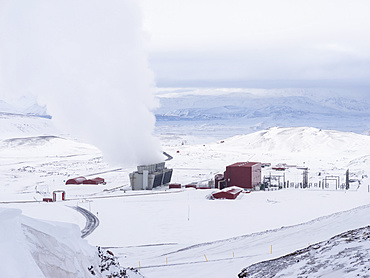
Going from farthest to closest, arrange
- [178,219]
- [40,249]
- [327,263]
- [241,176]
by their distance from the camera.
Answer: [241,176], [178,219], [327,263], [40,249]

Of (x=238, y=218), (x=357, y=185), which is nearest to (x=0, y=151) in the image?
(x=357, y=185)

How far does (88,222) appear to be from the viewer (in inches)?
1412

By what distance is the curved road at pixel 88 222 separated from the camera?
32.2 m

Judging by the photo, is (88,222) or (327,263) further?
(88,222)

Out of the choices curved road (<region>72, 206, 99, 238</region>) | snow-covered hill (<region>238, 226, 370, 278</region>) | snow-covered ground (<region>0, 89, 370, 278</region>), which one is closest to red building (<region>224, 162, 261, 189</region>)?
snow-covered ground (<region>0, 89, 370, 278</region>)

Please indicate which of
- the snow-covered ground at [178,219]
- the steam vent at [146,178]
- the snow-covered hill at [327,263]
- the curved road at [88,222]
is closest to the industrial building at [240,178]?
the snow-covered ground at [178,219]

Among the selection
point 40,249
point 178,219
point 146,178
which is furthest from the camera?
point 146,178

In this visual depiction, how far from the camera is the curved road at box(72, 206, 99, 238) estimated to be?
32.2m

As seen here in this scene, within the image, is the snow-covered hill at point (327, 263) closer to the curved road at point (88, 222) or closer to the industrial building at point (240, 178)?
the curved road at point (88, 222)

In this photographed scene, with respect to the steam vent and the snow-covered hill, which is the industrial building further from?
the snow-covered hill

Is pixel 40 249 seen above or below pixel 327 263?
above

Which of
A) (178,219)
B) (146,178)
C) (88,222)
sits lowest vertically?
(146,178)

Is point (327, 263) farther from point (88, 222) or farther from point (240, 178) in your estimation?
point (240, 178)

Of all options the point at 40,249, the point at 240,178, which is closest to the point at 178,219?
the point at 240,178
